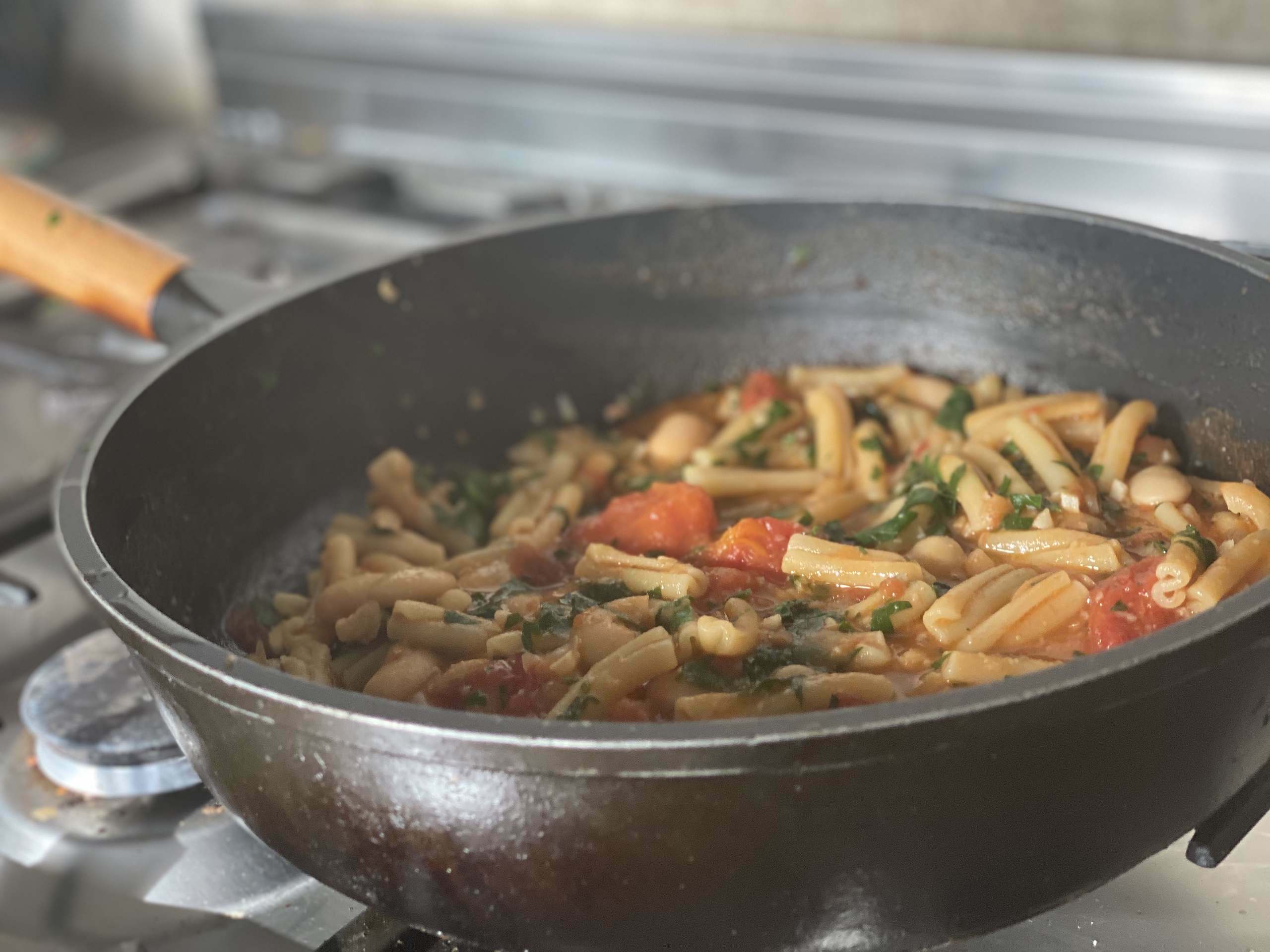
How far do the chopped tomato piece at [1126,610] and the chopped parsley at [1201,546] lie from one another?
0.03 meters

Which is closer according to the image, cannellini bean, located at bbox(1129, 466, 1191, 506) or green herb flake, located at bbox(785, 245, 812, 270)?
cannellini bean, located at bbox(1129, 466, 1191, 506)

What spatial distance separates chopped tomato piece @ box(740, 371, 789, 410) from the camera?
1.74 metres

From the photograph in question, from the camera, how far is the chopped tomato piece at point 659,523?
56.9 inches

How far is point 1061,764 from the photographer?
0.86 meters

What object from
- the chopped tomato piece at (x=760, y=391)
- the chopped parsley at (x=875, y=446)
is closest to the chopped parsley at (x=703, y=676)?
the chopped parsley at (x=875, y=446)

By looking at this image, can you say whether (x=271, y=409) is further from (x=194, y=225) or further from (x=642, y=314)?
(x=194, y=225)

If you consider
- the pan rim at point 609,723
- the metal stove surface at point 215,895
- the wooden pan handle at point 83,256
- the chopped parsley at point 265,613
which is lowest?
the metal stove surface at point 215,895

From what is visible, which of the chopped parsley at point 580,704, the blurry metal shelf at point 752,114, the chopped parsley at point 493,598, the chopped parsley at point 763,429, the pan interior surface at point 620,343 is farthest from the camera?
the blurry metal shelf at point 752,114

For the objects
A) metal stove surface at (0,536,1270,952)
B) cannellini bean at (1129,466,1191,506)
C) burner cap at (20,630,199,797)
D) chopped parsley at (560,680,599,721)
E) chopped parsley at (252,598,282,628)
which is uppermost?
chopped parsley at (560,680,599,721)

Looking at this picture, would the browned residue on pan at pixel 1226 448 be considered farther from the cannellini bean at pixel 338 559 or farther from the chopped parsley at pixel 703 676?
the cannellini bean at pixel 338 559

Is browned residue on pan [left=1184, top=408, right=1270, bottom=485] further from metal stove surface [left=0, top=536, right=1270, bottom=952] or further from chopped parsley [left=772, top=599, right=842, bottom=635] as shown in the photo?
chopped parsley [left=772, top=599, right=842, bottom=635]

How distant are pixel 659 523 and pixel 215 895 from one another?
0.58 metres

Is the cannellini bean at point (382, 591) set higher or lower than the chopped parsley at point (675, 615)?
lower

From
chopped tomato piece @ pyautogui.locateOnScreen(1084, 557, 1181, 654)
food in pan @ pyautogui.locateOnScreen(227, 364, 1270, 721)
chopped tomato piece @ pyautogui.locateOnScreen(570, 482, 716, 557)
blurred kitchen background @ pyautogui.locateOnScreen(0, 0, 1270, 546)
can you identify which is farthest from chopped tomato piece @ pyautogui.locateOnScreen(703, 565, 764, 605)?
blurred kitchen background @ pyautogui.locateOnScreen(0, 0, 1270, 546)
